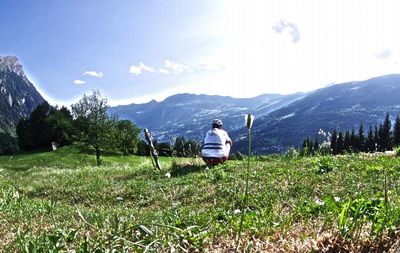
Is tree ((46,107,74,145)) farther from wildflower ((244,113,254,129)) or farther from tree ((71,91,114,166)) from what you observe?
wildflower ((244,113,254,129))

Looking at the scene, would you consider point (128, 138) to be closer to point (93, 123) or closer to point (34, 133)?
point (93, 123)

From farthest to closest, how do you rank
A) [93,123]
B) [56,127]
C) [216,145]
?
1. [56,127]
2. [93,123]
3. [216,145]

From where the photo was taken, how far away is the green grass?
2973 millimetres

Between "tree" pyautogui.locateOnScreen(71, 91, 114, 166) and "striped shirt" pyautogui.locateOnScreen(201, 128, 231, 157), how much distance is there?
187 ft

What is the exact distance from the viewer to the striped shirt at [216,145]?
20953mm

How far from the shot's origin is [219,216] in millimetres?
4715

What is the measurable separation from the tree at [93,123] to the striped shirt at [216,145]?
56.9m

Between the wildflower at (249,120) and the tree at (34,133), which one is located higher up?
the wildflower at (249,120)

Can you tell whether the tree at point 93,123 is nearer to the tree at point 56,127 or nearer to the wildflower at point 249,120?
the tree at point 56,127

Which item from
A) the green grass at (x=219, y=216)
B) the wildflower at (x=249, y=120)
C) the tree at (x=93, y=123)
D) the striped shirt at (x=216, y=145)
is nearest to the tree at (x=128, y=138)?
the tree at (x=93, y=123)

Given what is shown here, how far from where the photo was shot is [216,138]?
21766mm

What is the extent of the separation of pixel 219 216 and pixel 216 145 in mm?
16640

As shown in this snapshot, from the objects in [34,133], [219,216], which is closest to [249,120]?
[219,216]

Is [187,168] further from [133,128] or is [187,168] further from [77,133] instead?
[133,128]
